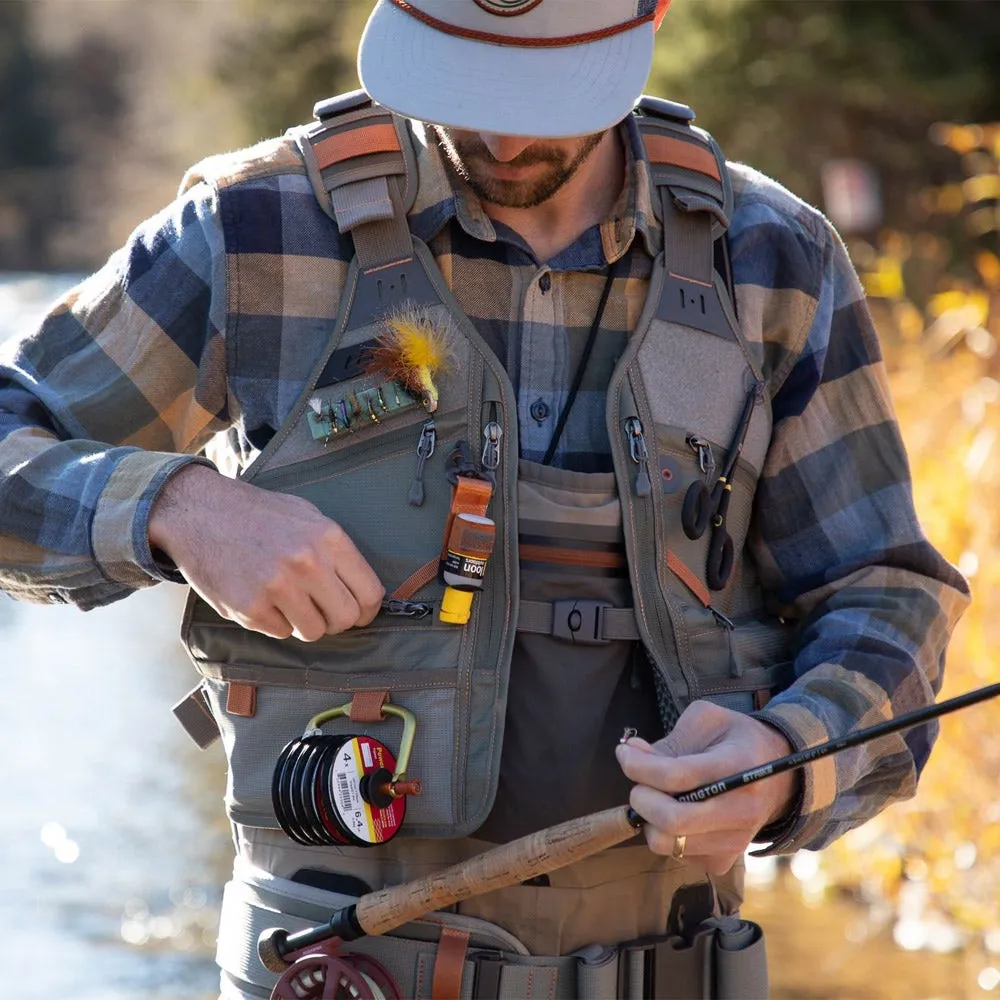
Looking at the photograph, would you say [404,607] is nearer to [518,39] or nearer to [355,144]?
[355,144]

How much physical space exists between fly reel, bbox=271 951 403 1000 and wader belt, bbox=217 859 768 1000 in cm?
3

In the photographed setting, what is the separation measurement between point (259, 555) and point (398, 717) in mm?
300

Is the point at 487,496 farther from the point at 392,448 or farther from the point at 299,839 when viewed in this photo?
the point at 299,839

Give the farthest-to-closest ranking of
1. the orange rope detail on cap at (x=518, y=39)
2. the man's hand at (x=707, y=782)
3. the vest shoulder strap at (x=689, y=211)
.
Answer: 1. the vest shoulder strap at (x=689, y=211)
2. the orange rope detail on cap at (x=518, y=39)
3. the man's hand at (x=707, y=782)

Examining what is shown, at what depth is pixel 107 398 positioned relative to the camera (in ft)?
7.34

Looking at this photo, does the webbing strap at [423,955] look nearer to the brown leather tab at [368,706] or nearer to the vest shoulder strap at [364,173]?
the brown leather tab at [368,706]

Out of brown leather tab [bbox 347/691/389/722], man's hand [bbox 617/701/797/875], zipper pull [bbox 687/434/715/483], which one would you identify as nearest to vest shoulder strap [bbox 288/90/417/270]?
zipper pull [bbox 687/434/715/483]

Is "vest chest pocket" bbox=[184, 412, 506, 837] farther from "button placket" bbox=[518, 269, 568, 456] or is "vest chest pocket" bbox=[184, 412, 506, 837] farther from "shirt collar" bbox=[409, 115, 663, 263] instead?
"shirt collar" bbox=[409, 115, 663, 263]

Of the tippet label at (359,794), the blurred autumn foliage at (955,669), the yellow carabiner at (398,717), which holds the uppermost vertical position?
the blurred autumn foliage at (955,669)

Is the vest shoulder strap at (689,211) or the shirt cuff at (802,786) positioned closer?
the shirt cuff at (802,786)

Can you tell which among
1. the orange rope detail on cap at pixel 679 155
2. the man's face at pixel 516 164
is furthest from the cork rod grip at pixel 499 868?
the orange rope detail on cap at pixel 679 155

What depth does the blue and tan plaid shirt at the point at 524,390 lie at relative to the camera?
215cm

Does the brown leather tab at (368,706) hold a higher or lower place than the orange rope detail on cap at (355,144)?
lower

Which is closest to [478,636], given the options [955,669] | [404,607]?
[404,607]
